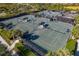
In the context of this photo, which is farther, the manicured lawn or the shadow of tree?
the shadow of tree

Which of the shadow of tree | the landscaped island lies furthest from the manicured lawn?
the shadow of tree

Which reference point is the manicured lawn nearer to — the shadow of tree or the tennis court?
the tennis court

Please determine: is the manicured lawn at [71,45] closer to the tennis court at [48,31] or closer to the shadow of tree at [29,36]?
the tennis court at [48,31]

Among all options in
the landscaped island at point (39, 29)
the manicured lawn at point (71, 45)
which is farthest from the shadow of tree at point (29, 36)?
the manicured lawn at point (71, 45)

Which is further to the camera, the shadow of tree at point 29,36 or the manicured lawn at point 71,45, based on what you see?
the shadow of tree at point 29,36

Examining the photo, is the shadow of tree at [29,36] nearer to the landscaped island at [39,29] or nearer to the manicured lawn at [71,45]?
the landscaped island at [39,29]

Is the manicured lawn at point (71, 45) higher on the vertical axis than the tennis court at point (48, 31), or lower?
lower

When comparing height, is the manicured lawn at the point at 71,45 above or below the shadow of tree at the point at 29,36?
below

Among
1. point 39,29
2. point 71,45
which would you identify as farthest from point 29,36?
point 71,45

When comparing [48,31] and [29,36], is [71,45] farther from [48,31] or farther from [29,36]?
[29,36]

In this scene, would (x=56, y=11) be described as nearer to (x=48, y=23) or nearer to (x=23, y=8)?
(x=48, y=23)

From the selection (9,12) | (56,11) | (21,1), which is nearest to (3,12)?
(9,12)
